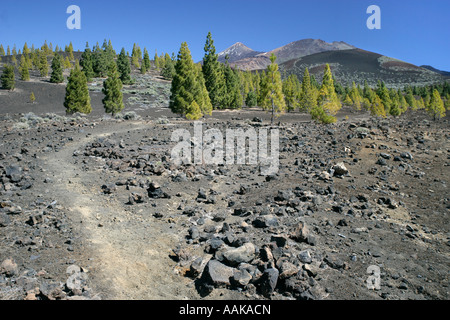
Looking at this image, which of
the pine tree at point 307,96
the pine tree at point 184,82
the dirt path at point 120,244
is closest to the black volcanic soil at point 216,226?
the dirt path at point 120,244

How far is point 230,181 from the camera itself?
1447 cm

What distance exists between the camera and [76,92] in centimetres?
4003

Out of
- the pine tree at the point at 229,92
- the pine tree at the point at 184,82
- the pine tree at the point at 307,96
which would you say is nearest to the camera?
the pine tree at the point at 184,82

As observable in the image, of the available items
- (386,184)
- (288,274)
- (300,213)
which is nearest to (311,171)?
(386,184)

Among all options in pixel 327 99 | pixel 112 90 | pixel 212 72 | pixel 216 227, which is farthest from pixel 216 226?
pixel 212 72

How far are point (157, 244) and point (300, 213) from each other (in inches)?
198

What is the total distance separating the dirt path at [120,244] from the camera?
614 centimetres

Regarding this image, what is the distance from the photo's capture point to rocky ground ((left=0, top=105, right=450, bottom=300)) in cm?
625

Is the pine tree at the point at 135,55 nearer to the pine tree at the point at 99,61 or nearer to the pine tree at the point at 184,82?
the pine tree at the point at 99,61

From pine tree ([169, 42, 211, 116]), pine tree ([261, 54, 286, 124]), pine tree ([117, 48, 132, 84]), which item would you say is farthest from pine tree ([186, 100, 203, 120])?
pine tree ([117, 48, 132, 84])

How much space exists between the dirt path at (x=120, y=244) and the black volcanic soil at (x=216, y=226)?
4 cm

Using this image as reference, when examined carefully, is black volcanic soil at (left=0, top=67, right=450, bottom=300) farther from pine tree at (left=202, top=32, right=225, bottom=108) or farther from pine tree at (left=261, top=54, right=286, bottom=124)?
pine tree at (left=202, top=32, right=225, bottom=108)

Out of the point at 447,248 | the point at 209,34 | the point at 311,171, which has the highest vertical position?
the point at 209,34
